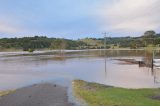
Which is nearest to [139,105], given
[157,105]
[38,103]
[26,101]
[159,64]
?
[157,105]

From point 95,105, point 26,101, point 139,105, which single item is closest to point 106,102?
point 95,105

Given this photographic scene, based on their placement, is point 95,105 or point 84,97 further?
point 84,97

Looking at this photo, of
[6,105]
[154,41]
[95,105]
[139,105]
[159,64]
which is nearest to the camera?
[139,105]

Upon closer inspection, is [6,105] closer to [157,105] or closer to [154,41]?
[157,105]

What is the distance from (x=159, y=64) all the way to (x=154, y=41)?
130 meters

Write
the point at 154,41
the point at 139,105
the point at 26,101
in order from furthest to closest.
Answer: the point at 154,41, the point at 26,101, the point at 139,105

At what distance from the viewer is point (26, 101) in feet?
71.2

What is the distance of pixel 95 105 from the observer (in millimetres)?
18734

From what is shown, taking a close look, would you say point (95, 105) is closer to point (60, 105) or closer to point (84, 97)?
point (60, 105)

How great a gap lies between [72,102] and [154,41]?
174868 millimetres

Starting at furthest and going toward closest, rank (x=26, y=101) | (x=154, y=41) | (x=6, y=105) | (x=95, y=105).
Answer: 1. (x=154, y=41)
2. (x=26, y=101)
3. (x=6, y=105)
4. (x=95, y=105)

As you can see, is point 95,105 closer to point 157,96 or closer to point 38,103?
point 38,103

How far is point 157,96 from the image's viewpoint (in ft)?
73.9

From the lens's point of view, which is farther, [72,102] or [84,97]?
[84,97]
